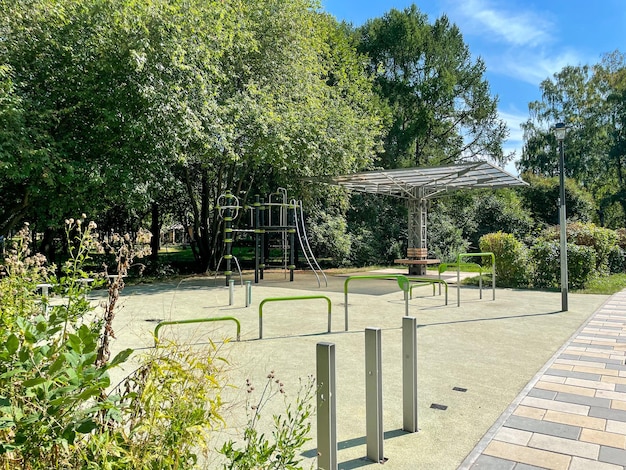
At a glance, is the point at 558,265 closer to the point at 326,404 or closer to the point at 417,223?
the point at 417,223

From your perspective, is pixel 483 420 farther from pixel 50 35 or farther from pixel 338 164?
pixel 338 164

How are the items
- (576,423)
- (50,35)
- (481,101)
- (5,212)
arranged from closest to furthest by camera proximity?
1. (576,423)
2. (50,35)
3. (5,212)
4. (481,101)

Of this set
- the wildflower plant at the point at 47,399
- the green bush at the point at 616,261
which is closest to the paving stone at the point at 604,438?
the wildflower plant at the point at 47,399

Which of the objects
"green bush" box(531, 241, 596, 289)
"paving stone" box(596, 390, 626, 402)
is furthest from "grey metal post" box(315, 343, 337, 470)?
"green bush" box(531, 241, 596, 289)

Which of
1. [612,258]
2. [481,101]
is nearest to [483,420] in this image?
[612,258]

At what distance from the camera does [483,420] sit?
330 cm

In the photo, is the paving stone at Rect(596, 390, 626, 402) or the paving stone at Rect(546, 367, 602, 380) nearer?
the paving stone at Rect(596, 390, 626, 402)

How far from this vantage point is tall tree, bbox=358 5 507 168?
24.4 metres

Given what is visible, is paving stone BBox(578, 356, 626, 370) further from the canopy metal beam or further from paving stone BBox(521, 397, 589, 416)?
the canopy metal beam

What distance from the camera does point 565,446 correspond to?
2.85 meters

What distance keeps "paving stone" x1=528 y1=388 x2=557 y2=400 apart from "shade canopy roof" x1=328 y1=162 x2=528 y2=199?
7.23m

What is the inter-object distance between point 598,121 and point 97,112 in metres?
35.6

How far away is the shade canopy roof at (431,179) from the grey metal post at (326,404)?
907cm

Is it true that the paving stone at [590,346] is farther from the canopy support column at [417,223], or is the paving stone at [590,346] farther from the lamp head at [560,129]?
the canopy support column at [417,223]
